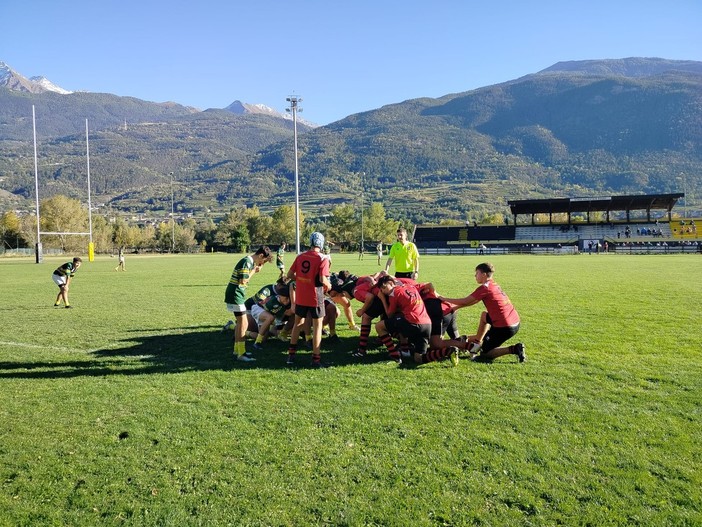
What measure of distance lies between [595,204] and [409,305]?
239 ft

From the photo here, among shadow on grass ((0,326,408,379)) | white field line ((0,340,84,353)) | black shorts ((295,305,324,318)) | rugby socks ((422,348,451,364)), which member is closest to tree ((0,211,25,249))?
white field line ((0,340,84,353))

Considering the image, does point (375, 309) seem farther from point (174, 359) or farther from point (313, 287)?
point (174, 359)

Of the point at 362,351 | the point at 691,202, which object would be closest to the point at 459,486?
the point at 362,351

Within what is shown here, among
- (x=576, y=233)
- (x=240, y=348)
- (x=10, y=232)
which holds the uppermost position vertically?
(x=10, y=232)

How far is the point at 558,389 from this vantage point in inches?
243

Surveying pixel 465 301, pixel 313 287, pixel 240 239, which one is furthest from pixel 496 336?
pixel 240 239

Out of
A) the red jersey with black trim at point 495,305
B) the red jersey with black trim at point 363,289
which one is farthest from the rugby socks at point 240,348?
the red jersey with black trim at point 495,305

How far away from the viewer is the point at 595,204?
71.0 m

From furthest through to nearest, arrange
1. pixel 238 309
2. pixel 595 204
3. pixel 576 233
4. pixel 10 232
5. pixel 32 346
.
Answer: pixel 10 232 → pixel 576 233 → pixel 595 204 → pixel 32 346 → pixel 238 309

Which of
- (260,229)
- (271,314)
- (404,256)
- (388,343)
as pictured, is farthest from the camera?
(260,229)

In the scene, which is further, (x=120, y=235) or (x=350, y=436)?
(x=120, y=235)

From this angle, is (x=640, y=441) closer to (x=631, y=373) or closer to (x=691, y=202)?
(x=631, y=373)

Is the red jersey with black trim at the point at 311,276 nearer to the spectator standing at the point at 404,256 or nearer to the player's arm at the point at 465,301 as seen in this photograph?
the player's arm at the point at 465,301

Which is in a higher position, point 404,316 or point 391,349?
point 404,316
